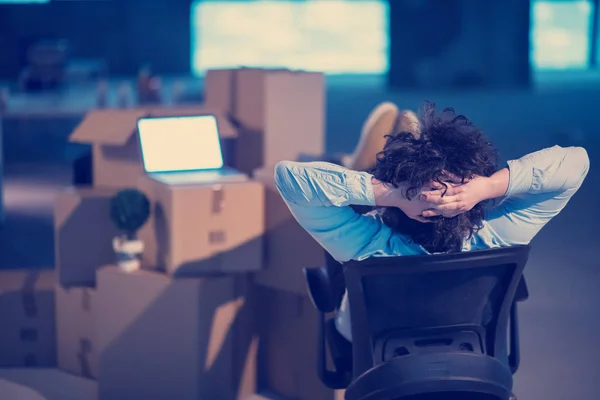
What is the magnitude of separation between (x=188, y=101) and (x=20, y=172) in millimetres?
5550

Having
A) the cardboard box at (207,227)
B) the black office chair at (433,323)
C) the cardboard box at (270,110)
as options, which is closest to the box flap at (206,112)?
the cardboard box at (270,110)

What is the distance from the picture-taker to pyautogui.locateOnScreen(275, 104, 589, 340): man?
1798 mm

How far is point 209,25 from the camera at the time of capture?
19203mm

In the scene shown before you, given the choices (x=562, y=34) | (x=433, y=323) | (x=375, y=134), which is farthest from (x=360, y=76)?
(x=433, y=323)

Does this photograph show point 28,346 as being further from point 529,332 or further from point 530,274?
point 530,274

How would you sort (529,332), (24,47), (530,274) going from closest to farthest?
1. (529,332)
2. (530,274)
3. (24,47)

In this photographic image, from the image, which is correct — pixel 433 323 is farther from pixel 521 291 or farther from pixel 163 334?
pixel 163 334

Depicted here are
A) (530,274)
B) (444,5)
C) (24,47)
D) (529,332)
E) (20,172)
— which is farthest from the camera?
(24,47)

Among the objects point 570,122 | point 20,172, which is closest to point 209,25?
point 570,122

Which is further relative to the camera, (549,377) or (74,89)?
(74,89)

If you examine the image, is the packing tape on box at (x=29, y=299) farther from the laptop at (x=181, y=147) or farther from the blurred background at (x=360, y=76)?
the blurred background at (x=360, y=76)

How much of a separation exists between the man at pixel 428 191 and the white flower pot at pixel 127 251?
1207 mm

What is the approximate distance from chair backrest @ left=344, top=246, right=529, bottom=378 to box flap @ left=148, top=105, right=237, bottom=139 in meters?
1.53

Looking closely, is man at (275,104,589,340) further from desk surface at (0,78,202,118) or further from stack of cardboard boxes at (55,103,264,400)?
desk surface at (0,78,202,118)
